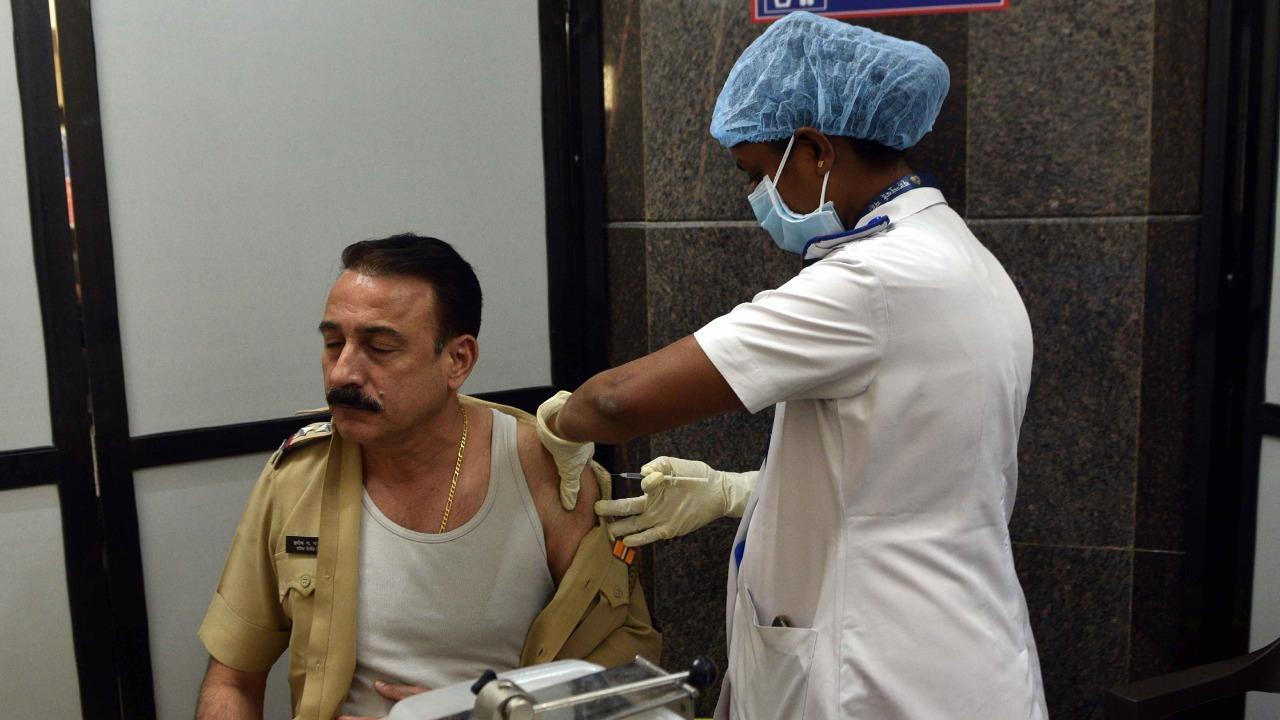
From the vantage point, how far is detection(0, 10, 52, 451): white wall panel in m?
2.05

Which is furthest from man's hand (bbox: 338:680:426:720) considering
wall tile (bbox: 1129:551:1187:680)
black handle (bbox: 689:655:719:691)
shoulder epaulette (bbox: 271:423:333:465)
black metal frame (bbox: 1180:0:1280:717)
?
black metal frame (bbox: 1180:0:1280:717)

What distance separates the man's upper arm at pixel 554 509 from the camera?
6.25 feet

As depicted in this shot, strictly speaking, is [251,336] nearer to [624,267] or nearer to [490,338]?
[490,338]

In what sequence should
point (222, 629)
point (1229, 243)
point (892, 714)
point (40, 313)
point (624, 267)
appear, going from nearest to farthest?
point (892, 714) < point (222, 629) < point (40, 313) < point (1229, 243) < point (624, 267)

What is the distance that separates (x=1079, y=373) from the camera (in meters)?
2.35

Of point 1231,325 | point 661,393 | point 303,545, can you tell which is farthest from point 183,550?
point 1231,325

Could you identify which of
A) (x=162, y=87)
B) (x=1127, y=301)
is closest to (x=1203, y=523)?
(x=1127, y=301)

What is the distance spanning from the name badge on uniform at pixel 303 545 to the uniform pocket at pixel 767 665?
73 centimetres

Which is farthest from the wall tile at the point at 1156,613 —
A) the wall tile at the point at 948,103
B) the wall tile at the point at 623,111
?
the wall tile at the point at 623,111

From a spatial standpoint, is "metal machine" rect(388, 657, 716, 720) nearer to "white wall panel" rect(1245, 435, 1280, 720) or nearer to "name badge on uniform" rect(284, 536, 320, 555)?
"name badge on uniform" rect(284, 536, 320, 555)

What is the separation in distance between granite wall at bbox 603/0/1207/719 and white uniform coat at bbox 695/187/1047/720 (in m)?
0.83

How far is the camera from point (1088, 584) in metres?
2.40

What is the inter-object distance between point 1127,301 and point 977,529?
105 centimetres

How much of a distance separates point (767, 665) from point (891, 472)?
0.36 m
